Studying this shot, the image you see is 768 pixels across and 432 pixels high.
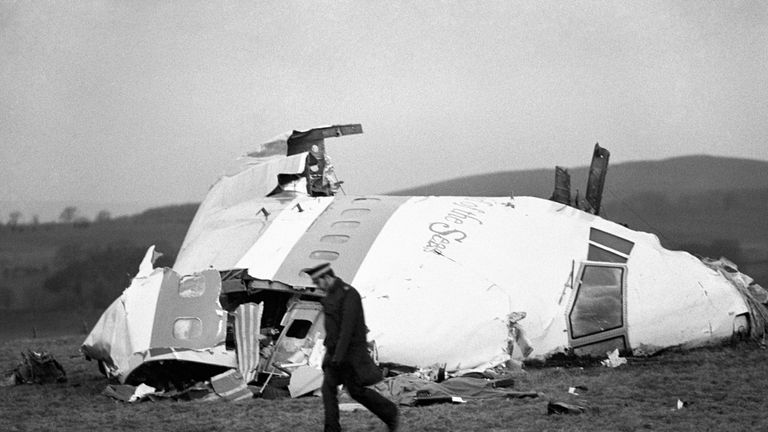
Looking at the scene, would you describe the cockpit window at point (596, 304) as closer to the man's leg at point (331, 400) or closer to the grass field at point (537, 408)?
the grass field at point (537, 408)

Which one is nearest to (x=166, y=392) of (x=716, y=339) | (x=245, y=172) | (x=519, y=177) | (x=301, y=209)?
(x=301, y=209)

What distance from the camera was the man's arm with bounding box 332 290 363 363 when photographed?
1112cm

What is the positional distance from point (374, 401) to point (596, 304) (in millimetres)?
6049

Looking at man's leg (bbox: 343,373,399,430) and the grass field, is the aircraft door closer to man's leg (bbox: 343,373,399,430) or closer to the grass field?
the grass field

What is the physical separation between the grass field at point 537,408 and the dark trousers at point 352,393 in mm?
824

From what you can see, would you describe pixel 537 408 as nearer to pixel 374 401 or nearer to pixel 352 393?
pixel 374 401

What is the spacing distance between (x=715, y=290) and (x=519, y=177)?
22.2 feet

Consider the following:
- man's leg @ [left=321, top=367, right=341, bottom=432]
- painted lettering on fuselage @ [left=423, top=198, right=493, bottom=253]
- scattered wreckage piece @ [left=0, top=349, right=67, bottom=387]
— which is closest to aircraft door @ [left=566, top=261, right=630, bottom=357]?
painted lettering on fuselage @ [left=423, top=198, right=493, bottom=253]

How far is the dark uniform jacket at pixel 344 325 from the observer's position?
11133mm

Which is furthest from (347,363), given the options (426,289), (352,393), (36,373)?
(36,373)

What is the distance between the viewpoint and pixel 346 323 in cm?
1114

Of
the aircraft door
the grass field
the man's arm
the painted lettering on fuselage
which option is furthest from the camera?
the painted lettering on fuselage

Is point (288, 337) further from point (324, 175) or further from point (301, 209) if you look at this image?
point (324, 175)

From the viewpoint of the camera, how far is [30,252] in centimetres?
3569
